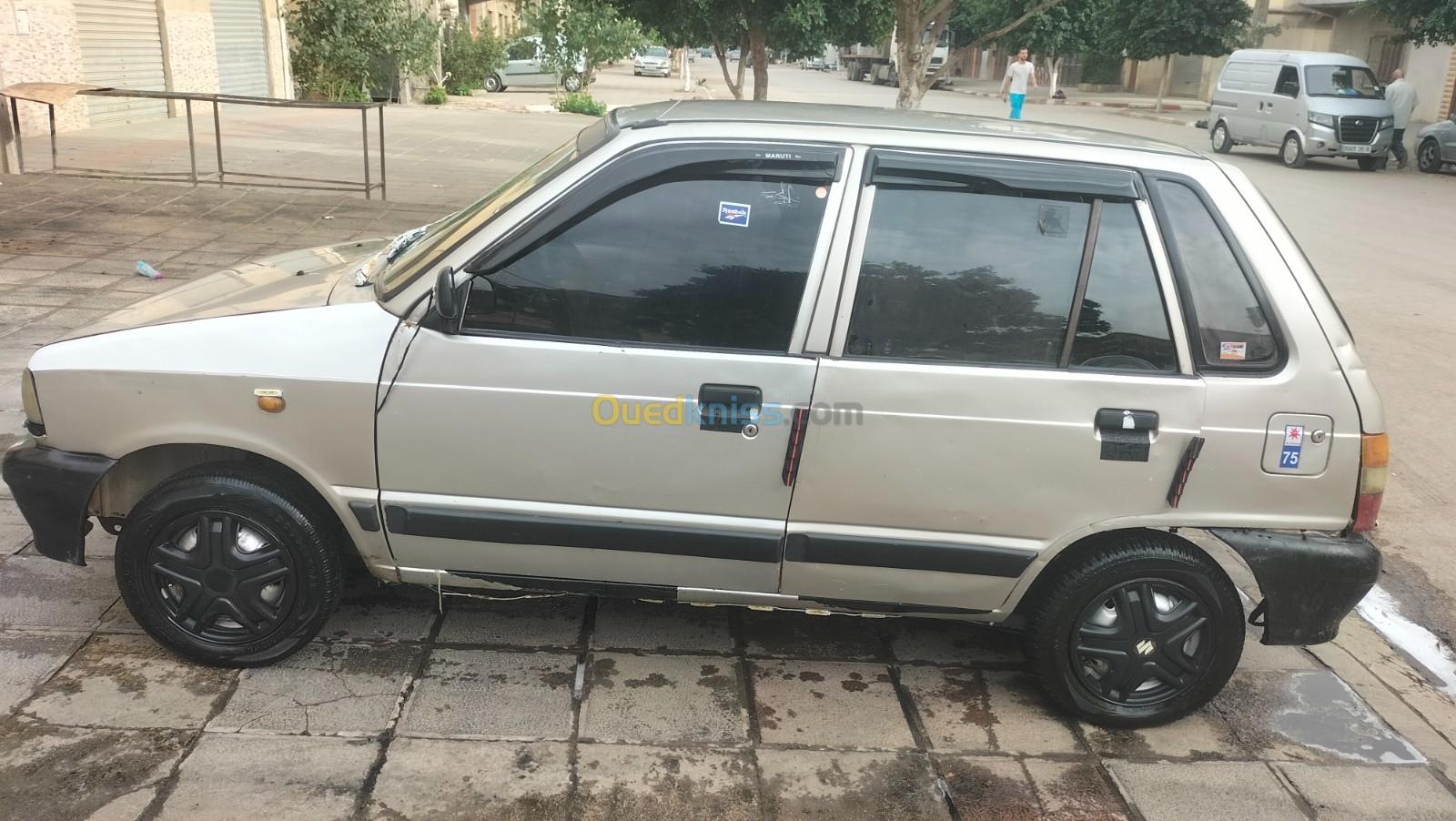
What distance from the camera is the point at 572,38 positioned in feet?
96.0

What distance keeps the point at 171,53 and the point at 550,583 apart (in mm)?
17816

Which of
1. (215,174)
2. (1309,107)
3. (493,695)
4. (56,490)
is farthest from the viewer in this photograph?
(1309,107)

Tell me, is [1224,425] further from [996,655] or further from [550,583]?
[550,583]

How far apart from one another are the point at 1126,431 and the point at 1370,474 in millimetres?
730

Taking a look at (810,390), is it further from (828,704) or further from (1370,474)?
(1370,474)

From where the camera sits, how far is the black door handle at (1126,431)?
311 centimetres

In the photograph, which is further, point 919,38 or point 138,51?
point 138,51

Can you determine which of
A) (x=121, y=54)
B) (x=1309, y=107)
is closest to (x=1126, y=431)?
(x=121, y=54)

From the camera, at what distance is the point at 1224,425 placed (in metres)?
3.12

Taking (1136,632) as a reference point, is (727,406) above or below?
above

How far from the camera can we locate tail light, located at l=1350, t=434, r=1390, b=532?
3.15 metres

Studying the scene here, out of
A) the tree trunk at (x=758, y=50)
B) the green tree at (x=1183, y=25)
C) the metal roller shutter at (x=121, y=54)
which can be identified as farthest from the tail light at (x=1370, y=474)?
the green tree at (x=1183, y=25)

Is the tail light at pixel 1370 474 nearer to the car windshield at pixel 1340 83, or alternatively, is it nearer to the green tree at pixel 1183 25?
the car windshield at pixel 1340 83

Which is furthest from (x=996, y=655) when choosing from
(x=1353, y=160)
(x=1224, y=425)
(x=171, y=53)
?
(x=1353, y=160)
